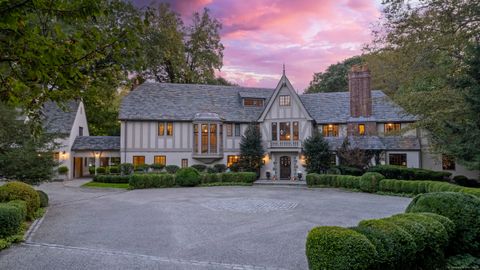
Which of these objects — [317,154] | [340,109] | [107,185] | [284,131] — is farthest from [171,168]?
[340,109]

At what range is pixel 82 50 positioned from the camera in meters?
3.98

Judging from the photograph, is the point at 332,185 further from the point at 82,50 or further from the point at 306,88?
the point at 306,88

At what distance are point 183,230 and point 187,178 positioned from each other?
14.4 m

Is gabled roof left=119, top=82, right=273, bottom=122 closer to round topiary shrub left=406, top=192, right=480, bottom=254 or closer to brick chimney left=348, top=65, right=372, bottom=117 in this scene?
brick chimney left=348, top=65, right=372, bottom=117

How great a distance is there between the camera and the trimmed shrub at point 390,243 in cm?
613

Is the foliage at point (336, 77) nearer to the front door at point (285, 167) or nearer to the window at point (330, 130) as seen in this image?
the window at point (330, 130)

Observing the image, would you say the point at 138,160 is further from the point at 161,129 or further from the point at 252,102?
the point at 252,102

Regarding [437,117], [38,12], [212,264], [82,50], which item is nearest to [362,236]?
[212,264]

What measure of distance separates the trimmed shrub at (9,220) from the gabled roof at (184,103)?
19519 millimetres

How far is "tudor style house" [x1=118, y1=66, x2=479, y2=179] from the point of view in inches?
1148

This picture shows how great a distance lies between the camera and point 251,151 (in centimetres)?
2964

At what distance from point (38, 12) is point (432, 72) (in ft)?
62.3

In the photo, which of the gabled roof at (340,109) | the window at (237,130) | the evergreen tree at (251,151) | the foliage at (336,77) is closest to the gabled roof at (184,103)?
the window at (237,130)

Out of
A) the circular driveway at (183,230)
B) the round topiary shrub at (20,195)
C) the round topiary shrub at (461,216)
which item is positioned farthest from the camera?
the round topiary shrub at (20,195)
